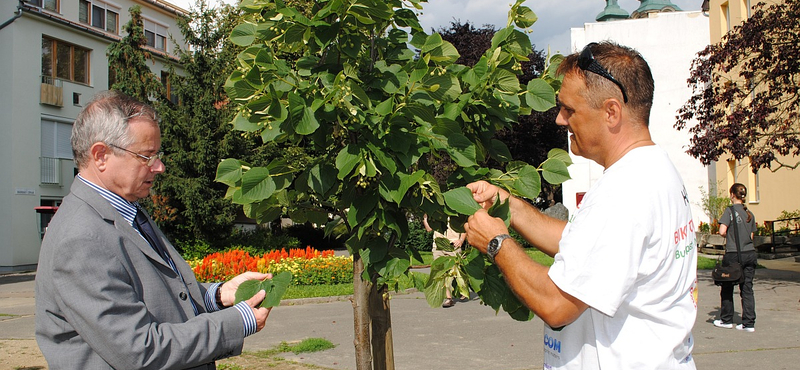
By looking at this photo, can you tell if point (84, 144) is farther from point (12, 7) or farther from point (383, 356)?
point (12, 7)

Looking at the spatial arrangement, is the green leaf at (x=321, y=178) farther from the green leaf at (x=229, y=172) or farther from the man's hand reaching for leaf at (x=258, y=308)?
the man's hand reaching for leaf at (x=258, y=308)

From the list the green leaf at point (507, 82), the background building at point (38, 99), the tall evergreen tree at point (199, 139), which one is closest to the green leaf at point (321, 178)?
the green leaf at point (507, 82)

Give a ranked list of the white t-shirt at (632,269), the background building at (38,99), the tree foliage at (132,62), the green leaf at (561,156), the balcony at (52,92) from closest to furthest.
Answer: the white t-shirt at (632,269), the green leaf at (561,156), the tree foliage at (132,62), the background building at (38,99), the balcony at (52,92)

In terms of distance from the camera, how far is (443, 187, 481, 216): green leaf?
2.28 meters

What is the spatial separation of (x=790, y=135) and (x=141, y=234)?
13.5 meters

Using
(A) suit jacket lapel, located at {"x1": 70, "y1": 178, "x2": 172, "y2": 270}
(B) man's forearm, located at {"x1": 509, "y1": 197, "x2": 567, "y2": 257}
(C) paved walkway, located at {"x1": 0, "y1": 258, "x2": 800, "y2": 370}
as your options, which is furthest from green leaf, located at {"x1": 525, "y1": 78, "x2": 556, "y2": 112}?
(C) paved walkway, located at {"x1": 0, "y1": 258, "x2": 800, "y2": 370}

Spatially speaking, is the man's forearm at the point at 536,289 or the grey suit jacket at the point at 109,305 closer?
the man's forearm at the point at 536,289

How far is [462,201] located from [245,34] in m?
1.15

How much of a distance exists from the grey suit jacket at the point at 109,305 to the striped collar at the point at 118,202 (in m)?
0.04

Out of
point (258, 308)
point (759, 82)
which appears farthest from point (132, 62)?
point (258, 308)

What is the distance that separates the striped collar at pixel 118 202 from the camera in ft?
7.72

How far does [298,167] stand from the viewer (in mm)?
2494

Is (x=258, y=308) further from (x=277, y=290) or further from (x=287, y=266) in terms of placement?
(x=287, y=266)

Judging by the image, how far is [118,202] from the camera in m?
2.39
